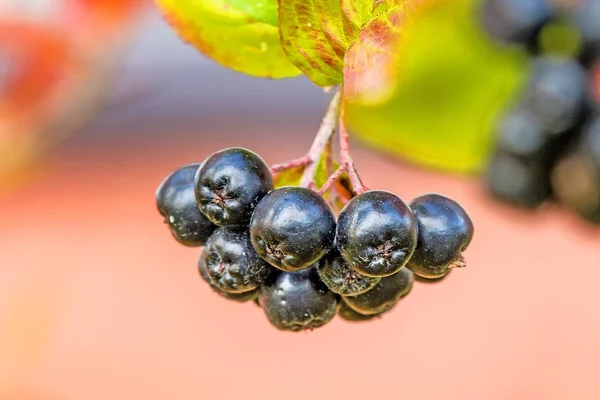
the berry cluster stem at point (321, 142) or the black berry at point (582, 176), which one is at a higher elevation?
the berry cluster stem at point (321, 142)

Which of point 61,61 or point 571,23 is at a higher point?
point 571,23

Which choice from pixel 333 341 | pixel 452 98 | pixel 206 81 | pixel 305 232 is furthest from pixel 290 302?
pixel 206 81

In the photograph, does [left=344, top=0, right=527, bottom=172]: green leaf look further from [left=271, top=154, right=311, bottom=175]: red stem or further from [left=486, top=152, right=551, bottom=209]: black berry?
[left=271, top=154, right=311, bottom=175]: red stem

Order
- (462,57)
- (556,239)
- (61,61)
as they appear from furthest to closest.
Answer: (556,239) → (61,61) → (462,57)

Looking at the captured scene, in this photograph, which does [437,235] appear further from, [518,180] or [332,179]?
[518,180]

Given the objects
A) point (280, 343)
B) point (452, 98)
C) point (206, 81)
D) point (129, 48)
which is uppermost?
point (452, 98)

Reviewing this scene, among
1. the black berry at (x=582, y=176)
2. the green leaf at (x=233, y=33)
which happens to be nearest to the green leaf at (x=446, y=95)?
the black berry at (x=582, y=176)

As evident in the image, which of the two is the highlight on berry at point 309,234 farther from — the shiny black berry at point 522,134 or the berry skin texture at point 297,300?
the shiny black berry at point 522,134

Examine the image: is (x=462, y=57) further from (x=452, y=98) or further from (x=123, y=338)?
(x=123, y=338)
